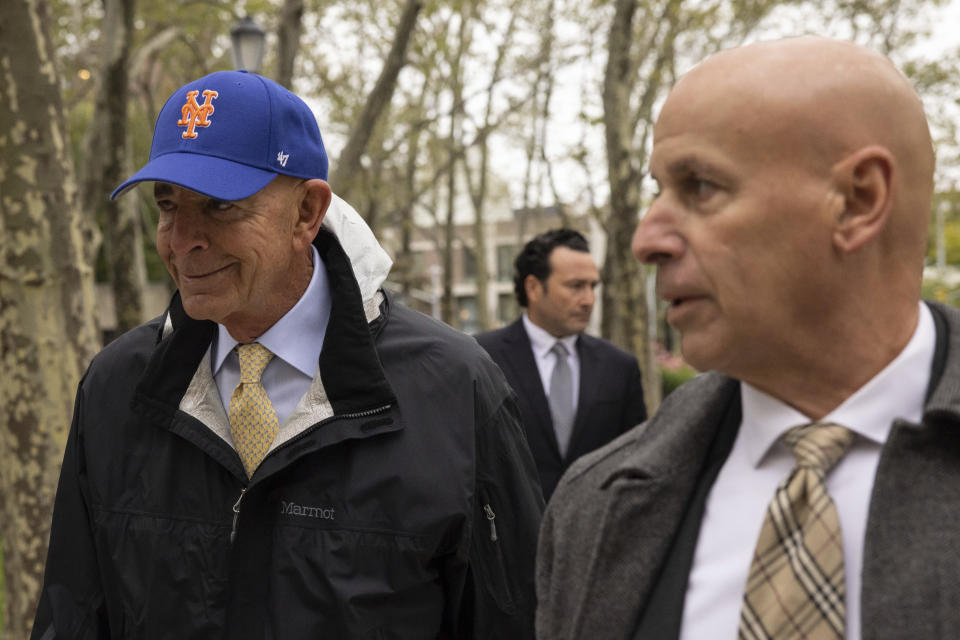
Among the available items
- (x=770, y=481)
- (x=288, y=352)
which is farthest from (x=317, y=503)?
(x=770, y=481)

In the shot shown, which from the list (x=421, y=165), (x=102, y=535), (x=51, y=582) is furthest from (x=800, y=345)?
(x=421, y=165)

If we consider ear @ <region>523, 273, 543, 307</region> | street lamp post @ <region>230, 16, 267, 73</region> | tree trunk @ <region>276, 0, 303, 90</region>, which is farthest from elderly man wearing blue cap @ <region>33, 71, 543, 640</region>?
street lamp post @ <region>230, 16, 267, 73</region>

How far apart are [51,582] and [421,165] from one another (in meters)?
25.2

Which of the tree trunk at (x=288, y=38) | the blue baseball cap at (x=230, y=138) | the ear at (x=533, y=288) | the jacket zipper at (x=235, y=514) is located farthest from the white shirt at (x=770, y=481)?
the tree trunk at (x=288, y=38)

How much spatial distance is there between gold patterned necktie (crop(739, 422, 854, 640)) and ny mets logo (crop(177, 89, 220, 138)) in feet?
5.60

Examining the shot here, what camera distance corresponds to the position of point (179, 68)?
61.0 ft

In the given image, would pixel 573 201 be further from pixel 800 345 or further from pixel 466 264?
pixel 466 264

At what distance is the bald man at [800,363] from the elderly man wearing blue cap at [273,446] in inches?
35.4

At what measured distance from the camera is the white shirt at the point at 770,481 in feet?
4.67

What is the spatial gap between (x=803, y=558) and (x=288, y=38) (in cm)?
900

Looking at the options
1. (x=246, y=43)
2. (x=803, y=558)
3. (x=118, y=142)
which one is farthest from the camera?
(x=246, y=43)

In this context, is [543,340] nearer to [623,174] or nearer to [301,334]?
[301,334]

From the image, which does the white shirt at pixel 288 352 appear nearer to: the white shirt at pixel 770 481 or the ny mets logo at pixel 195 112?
the ny mets logo at pixel 195 112

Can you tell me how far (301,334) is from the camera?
106 inches
